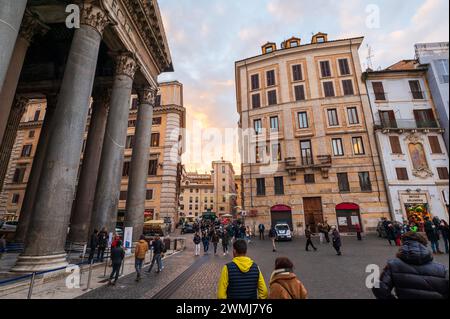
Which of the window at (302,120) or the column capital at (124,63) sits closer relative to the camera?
the column capital at (124,63)

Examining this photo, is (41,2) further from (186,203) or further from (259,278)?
(186,203)

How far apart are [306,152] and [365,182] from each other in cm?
669

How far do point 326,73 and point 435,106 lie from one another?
1155 inches

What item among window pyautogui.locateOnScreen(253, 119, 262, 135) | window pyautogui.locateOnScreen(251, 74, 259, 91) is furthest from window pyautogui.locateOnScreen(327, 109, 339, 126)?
window pyautogui.locateOnScreen(251, 74, 259, 91)

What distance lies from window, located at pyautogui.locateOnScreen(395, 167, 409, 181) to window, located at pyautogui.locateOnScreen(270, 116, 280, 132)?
40.8 feet

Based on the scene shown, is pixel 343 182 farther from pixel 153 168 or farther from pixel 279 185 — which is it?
pixel 153 168

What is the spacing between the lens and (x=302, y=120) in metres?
26.4

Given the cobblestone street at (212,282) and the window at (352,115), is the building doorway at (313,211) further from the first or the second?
the cobblestone street at (212,282)

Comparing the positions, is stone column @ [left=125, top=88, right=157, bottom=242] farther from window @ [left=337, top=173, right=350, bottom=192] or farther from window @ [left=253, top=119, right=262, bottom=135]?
window @ [left=337, top=173, right=350, bottom=192]

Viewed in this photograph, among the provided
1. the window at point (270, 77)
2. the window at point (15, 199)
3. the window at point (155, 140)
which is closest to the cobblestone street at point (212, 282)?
the window at point (155, 140)

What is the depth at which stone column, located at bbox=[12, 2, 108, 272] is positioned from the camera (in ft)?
21.8

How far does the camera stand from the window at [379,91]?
24.3 metres

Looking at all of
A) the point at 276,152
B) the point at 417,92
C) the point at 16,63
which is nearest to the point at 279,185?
the point at 276,152

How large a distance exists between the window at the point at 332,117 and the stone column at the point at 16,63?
25848 millimetres
